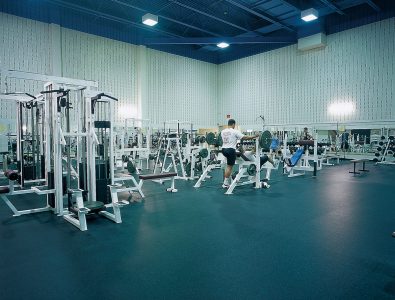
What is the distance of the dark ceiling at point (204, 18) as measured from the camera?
10.4 metres

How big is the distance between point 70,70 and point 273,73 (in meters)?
9.31

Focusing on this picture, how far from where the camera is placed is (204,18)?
12.4 m

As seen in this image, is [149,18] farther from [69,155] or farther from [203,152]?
[69,155]

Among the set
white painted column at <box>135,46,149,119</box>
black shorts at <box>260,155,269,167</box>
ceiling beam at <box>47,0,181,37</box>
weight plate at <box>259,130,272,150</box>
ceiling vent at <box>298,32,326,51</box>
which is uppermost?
ceiling beam at <box>47,0,181,37</box>

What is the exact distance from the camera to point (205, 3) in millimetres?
10711

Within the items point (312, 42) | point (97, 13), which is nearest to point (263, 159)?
point (312, 42)

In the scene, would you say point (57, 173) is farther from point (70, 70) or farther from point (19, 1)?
point (19, 1)

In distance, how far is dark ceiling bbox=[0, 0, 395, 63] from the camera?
10.4 metres

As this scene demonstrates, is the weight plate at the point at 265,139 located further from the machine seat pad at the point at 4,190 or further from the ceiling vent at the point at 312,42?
the ceiling vent at the point at 312,42

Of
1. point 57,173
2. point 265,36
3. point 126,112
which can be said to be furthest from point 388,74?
point 57,173

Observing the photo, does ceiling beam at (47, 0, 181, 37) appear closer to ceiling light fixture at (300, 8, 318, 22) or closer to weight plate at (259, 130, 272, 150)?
ceiling light fixture at (300, 8, 318, 22)

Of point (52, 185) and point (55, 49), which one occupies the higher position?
point (55, 49)

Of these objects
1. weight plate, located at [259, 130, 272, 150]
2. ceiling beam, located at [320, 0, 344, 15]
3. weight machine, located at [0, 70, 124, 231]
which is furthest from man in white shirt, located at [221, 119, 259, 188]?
ceiling beam, located at [320, 0, 344, 15]

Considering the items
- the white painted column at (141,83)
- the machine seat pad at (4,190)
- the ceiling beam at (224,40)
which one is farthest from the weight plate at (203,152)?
the ceiling beam at (224,40)
